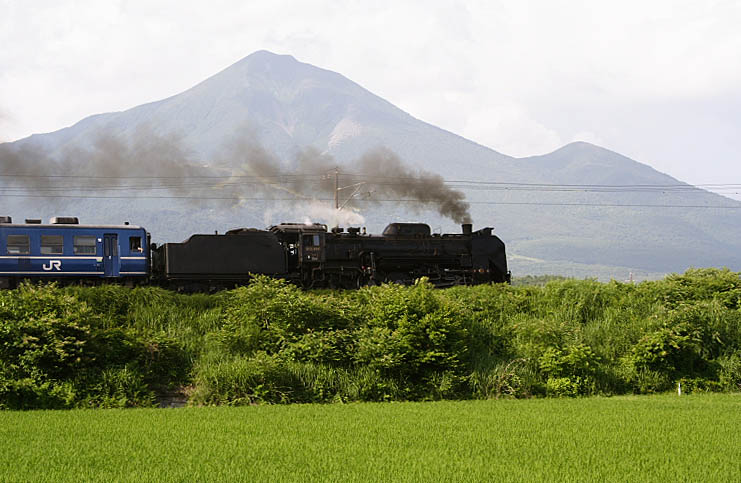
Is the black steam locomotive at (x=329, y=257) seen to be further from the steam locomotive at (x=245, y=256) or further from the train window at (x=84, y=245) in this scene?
the train window at (x=84, y=245)

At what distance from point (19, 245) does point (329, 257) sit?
13.0 meters

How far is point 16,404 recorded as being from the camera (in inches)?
659

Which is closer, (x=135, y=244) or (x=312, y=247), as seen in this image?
(x=135, y=244)

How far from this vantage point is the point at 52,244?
30.2 metres

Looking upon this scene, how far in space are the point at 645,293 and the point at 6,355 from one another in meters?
20.1

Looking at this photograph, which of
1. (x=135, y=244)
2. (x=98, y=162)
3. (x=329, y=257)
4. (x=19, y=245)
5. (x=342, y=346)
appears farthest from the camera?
(x=98, y=162)

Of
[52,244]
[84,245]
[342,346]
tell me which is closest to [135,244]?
[84,245]

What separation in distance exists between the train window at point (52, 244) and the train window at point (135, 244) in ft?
8.96

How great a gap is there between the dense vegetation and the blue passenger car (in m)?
7.45

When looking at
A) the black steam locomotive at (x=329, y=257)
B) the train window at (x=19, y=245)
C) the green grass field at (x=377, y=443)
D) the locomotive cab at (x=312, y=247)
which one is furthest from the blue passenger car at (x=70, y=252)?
the green grass field at (x=377, y=443)

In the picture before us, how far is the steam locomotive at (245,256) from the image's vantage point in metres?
30.0

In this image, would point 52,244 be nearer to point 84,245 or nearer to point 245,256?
point 84,245

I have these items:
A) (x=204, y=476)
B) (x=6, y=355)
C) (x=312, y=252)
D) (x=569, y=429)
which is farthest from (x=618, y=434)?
(x=312, y=252)

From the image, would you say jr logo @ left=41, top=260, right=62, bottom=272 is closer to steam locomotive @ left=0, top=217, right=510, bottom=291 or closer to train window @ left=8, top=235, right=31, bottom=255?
steam locomotive @ left=0, top=217, right=510, bottom=291
